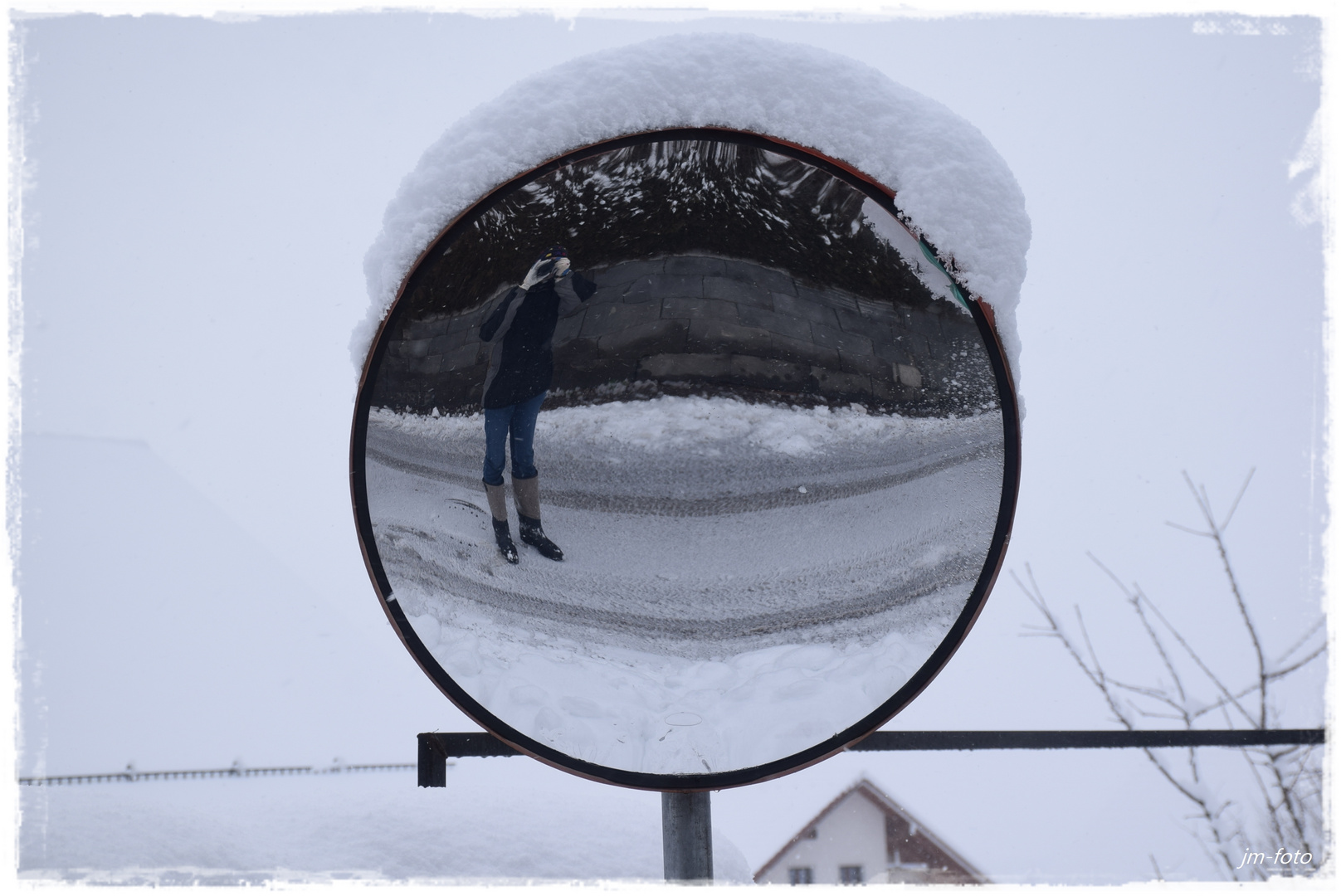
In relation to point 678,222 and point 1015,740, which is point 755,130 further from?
point 1015,740

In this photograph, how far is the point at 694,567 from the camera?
768mm

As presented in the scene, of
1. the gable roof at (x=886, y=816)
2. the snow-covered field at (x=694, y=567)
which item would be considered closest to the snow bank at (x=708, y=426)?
the snow-covered field at (x=694, y=567)

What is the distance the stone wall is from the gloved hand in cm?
3

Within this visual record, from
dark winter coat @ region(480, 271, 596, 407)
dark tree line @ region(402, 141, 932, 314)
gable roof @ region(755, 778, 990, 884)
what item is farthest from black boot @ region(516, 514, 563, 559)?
gable roof @ region(755, 778, 990, 884)

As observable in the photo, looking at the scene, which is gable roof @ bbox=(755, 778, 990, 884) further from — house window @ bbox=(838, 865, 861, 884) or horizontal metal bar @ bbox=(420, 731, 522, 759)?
horizontal metal bar @ bbox=(420, 731, 522, 759)

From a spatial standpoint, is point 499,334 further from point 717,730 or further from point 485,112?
point 717,730

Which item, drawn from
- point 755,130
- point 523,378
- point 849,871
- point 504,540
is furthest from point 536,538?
point 849,871

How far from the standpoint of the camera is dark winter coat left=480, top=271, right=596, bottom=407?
0.70 meters

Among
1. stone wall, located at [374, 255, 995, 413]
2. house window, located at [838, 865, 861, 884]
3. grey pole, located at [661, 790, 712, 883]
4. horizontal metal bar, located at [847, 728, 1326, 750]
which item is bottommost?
house window, located at [838, 865, 861, 884]

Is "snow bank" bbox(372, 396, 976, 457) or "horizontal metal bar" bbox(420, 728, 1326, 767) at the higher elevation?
"snow bank" bbox(372, 396, 976, 457)

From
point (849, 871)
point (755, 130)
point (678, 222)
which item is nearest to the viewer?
point (755, 130)

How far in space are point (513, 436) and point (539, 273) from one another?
0.18 m

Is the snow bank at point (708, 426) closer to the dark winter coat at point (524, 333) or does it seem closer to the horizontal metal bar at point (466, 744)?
the dark winter coat at point (524, 333)

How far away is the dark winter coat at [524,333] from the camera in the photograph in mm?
700
